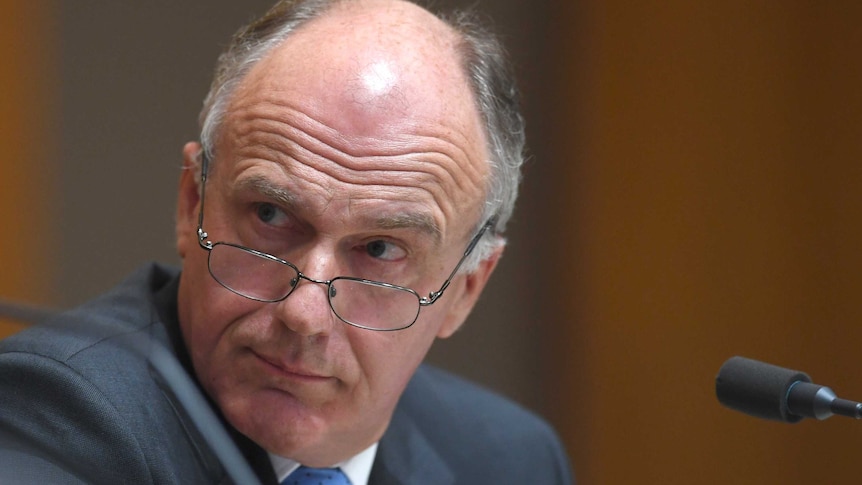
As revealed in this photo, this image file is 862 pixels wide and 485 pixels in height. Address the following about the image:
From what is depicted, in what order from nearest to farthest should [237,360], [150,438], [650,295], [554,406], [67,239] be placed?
[150,438]
[237,360]
[67,239]
[650,295]
[554,406]

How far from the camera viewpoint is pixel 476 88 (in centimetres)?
200

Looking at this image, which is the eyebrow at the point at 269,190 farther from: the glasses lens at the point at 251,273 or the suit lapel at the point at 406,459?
the suit lapel at the point at 406,459

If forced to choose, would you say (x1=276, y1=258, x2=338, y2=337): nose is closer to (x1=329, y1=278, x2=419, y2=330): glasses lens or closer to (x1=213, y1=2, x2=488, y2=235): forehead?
(x1=329, y1=278, x2=419, y2=330): glasses lens

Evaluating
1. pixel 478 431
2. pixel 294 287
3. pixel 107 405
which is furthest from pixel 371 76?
pixel 478 431

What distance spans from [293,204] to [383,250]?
169mm

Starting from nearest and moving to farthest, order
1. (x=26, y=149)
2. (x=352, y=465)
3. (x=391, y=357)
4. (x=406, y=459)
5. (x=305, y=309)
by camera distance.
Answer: (x=305, y=309)
(x=391, y=357)
(x=352, y=465)
(x=406, y=459)
(x=26, y=149)

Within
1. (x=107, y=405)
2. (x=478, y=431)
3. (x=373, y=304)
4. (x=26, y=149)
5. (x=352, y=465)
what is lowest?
(x=26, y=149)

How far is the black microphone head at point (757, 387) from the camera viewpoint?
1.62 meters

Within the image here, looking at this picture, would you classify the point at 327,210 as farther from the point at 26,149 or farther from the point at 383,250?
the point at 26,149

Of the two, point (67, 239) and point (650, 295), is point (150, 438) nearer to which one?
point (67, 239)

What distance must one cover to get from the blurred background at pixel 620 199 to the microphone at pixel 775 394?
7.51 ft

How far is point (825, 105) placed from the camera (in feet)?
12.7

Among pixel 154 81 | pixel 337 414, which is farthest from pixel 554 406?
pixel 337 414

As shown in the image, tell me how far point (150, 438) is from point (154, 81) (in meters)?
2.32
